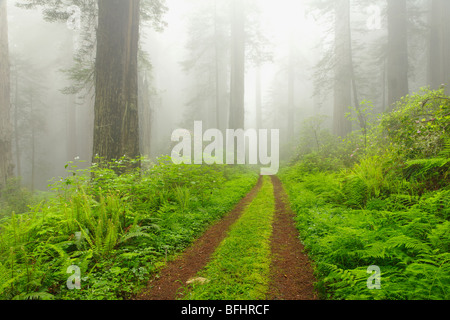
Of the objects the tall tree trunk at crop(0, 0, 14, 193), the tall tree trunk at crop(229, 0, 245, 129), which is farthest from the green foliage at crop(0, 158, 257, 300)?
the tall tree trunk at crop(229, 0, 245, 129)

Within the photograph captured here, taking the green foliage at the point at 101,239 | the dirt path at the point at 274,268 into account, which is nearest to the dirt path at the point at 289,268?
the dirt path at the point at 274,268

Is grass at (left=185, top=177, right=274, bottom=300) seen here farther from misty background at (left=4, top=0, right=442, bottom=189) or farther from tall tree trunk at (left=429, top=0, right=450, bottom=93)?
tall tree trunk at (left=429, top=0, right=450, bottom=93)

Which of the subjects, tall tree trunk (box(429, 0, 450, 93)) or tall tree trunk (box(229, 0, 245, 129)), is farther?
tall tree trunk (box(429, 0, 450, 93))

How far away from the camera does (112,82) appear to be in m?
5.27

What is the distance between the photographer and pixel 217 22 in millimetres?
21672

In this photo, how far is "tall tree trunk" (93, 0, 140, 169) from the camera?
5.22 metres

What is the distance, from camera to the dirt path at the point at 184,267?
221 cm

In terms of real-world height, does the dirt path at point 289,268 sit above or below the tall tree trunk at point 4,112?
below

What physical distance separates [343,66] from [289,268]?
13.7 m

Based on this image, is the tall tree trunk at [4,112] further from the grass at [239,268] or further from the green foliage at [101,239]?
the grass at [239,268]

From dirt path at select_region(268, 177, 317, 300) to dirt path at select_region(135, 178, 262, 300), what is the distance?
0.98 m

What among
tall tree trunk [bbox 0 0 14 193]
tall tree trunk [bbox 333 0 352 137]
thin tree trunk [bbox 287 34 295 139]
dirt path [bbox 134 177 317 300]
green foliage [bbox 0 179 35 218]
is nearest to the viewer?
dirt path [bbox 134 177 317 300]

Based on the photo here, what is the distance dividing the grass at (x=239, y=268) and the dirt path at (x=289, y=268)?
113mm
